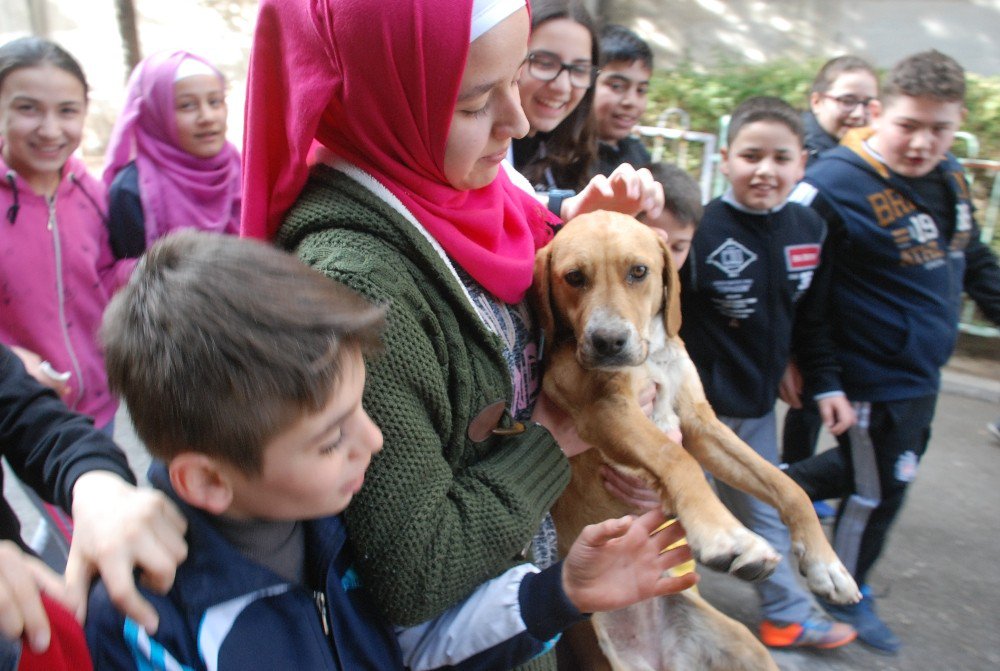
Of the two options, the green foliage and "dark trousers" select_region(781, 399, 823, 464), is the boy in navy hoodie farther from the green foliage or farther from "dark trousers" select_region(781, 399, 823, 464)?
the green foliage

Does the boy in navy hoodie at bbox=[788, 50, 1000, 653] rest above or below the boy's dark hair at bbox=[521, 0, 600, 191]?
below

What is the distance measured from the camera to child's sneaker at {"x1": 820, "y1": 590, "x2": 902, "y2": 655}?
3498 mm

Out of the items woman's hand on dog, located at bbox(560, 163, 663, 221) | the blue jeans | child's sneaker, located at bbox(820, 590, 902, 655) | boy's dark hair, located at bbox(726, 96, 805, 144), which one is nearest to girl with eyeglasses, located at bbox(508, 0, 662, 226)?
woman's hand on dog, located at bbox(560, 163, 663, 221)

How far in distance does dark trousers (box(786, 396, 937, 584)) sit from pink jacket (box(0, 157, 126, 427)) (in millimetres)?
3133

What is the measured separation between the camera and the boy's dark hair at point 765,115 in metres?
3.30

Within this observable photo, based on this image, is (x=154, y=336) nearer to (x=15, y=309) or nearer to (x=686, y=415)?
(x=686, y=415)

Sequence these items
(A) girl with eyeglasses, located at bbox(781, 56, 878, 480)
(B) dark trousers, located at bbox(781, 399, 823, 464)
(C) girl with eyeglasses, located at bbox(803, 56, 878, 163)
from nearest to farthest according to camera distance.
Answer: (B) dark trousers, located at bbox(781, 399, 823, 464) < (A) girl with eyeglasses, located at bbox(781, 56, 878, 480) < (C) girl with eyeglasses, located at bbox(803, 56, 878, 163)

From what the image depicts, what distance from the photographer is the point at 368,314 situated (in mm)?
1187

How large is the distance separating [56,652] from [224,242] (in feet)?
1.99

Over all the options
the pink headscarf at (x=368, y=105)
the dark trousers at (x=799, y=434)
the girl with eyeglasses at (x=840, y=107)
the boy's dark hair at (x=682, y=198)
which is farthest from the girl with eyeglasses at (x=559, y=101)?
the girl with eyeglasses at (x=840, y=107)

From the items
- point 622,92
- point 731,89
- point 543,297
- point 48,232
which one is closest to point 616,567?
point 543,297

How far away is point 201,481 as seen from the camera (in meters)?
1.18

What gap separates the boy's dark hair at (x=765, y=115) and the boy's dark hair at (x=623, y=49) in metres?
0.60

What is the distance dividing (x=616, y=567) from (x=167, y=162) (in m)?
3.26
